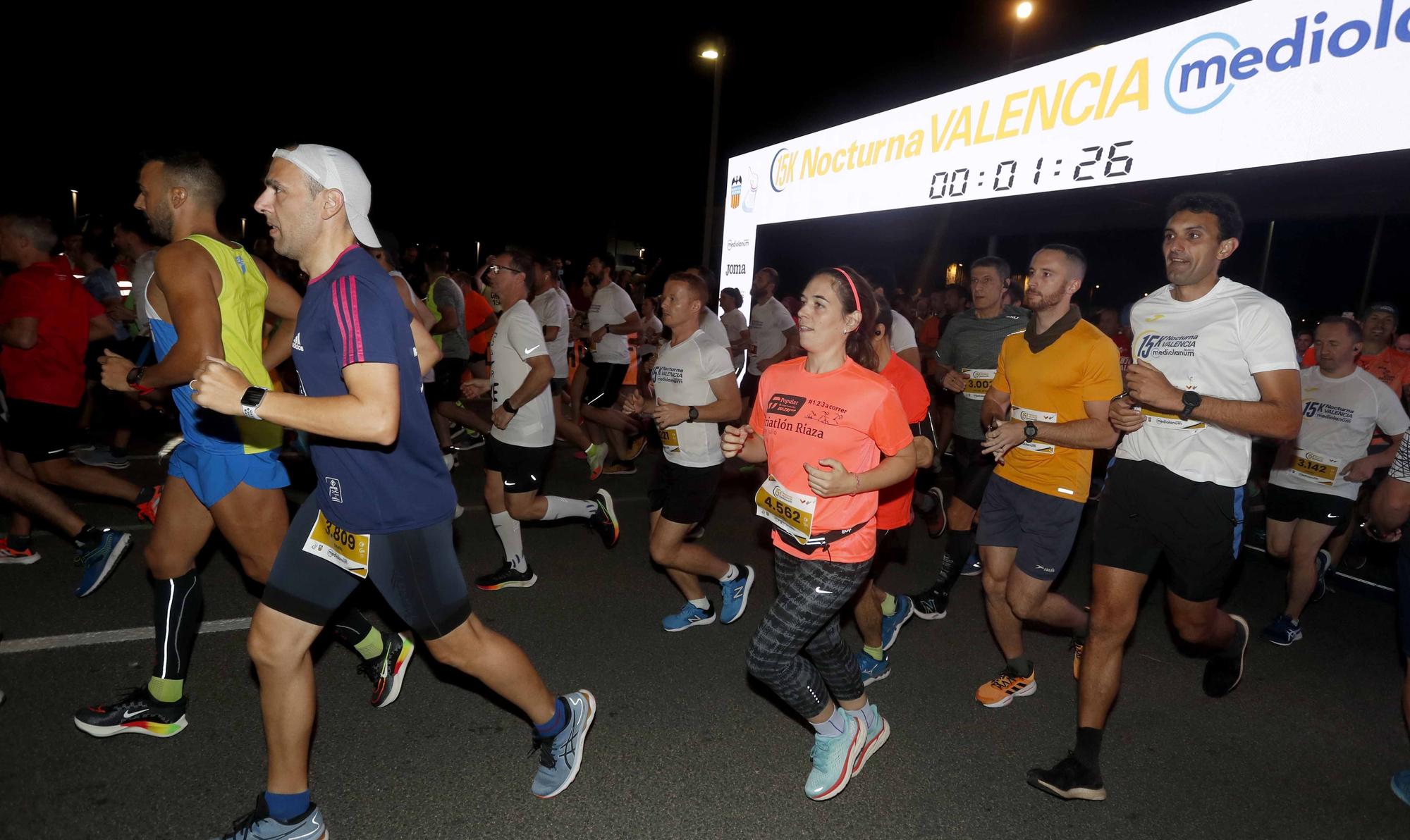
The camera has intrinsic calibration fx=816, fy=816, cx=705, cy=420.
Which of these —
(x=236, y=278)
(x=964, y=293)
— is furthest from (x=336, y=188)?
(x=964, y=293)

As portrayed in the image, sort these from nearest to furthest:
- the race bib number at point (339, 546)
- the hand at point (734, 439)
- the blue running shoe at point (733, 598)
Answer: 1. the race bib number at point (339, 546)
2. the hand at point (734, 439)
3. the blue running shoe at point (733, 598)

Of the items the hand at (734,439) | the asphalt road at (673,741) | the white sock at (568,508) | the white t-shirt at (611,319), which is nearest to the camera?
the asphalt road at (673,741)

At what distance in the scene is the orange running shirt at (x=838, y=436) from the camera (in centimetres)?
290

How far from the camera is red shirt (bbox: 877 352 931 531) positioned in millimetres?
3961

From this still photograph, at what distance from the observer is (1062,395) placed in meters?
3.75

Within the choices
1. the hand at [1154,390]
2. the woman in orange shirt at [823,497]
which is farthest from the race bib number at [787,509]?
the hand at [1154,390]

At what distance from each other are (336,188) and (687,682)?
2.72m

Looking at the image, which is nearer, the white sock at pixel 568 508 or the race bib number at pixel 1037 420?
the race bib number at pixel 1037 420

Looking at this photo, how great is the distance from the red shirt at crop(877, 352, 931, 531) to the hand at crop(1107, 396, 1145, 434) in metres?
0.99

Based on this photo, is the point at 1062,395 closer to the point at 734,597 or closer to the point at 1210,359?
the point at 1210,359

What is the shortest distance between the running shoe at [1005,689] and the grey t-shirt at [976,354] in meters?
1.88

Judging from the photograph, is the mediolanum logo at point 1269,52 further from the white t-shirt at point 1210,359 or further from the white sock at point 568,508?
the white sock at point 568,508

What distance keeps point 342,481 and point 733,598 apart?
2726mm

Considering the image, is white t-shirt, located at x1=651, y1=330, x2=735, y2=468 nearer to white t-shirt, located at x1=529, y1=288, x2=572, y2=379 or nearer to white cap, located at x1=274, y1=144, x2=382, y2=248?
white cap, located at x1=274, y1=144, x2=382, y2=248
